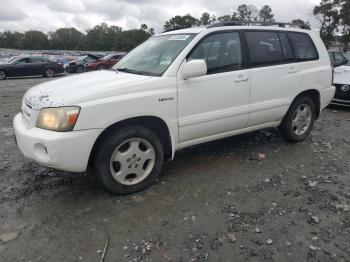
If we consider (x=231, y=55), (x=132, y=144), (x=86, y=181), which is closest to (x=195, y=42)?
(x=231, y=55)

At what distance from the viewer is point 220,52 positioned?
4.36 metres

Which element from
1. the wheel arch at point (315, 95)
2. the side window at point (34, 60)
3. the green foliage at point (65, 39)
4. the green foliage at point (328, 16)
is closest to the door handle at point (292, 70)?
the wheel arch at point (315, 95)

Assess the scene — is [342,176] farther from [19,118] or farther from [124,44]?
[124,44]

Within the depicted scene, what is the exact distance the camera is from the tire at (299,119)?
17.4 ft

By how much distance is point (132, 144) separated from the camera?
3.75 meters

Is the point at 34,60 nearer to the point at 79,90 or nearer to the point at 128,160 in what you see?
the point at 79,90

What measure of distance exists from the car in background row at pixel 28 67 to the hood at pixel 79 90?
706 inches

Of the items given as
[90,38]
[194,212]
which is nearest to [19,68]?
[194,212]

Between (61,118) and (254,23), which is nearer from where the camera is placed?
(61,118)

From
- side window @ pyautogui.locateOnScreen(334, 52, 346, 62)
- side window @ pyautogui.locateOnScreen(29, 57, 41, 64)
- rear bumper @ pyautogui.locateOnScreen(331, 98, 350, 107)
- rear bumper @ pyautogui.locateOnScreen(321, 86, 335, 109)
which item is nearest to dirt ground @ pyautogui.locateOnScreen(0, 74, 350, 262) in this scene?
rear bumper @ pyautogui.locateOnScreen(321, 86, 335, 109)

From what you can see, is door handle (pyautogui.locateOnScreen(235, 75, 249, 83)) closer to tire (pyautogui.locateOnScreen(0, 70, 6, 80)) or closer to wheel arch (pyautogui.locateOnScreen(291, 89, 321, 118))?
wheel arch (pyautogui.locateOnScreen(291, 89, 321, 118))

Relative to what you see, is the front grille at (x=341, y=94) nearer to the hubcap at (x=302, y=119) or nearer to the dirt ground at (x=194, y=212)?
the hubcap at (x=302, y=119)

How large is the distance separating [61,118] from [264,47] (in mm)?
2926

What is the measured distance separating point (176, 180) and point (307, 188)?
4.95 feet
